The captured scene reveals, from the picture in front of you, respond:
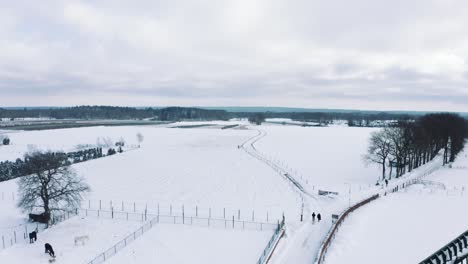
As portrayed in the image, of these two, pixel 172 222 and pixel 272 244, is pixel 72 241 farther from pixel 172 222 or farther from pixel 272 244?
pixel 272 244

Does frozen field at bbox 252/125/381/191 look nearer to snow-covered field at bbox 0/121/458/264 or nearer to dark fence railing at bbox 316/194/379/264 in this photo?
snow-covered field at bbox 0/121/458/264

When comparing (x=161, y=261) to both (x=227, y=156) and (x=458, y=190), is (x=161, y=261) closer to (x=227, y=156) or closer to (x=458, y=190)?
(x=458, y=190)

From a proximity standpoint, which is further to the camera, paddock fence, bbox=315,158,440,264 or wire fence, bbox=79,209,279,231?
wire fence, bbox=79,209,279,231

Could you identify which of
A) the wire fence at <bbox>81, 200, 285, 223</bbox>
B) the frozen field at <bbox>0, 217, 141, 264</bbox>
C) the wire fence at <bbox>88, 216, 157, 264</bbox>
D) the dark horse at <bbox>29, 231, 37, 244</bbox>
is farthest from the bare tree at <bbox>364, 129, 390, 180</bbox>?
the dark horse at <bbox>29, 231, 37, 244</bbox>

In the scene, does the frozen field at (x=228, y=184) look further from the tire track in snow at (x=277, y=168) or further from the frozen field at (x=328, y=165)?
the tire track in snow at (x=277, y=168)

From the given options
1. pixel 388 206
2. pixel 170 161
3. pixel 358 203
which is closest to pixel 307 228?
pixel 358 203

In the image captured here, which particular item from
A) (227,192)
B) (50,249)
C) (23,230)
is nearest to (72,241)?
(50,249)
